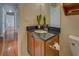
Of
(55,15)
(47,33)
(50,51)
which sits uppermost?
(55,15)

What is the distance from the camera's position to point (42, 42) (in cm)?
99

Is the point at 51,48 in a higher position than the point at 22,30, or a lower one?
lower

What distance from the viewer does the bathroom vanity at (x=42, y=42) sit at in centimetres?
99

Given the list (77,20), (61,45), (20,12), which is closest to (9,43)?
(20,12)

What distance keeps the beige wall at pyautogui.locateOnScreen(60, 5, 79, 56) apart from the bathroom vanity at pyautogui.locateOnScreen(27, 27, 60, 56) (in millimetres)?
44

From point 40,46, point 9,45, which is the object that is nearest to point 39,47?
point 40,46

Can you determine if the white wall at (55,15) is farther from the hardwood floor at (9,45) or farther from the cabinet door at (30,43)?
the hardwood floor at (9,45)

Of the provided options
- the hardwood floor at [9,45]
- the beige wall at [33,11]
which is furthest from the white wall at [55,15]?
the hardwood floor at [9,45]

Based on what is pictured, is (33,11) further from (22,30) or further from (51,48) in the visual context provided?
(51,48)

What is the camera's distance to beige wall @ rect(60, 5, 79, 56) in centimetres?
99

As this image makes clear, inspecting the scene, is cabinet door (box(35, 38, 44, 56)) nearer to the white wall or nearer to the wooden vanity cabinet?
the wooden vanity cabinet

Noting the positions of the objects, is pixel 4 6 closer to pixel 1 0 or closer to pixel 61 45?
pixel 1 0

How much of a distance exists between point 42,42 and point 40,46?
0.11ft

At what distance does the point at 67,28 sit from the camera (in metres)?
0.99
